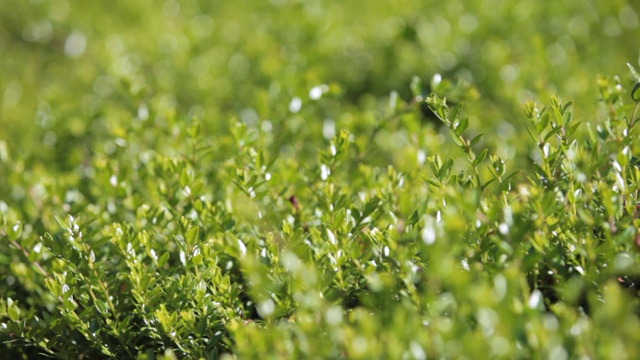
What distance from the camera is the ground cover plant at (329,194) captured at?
3.35 feet

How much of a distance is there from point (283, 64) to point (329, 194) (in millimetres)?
1248

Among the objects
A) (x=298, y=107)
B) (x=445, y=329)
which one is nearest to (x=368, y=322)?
(x=445, y=329)

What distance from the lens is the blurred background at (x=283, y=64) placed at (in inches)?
83.3

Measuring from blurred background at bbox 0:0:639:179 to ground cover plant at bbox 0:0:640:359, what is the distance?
0.01 m

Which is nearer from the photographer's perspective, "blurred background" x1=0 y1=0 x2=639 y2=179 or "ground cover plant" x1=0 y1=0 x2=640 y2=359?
"ground cover plant" x1=0 y1=0 x2=640 y2=359

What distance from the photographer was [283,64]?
8.15ft

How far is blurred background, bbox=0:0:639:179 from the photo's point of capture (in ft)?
6.94

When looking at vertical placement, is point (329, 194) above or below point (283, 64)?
above

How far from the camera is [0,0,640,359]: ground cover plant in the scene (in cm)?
102

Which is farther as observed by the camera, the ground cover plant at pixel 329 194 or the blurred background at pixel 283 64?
the blurred background at pixel 283 64

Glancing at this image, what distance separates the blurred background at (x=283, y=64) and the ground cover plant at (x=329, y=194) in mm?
13

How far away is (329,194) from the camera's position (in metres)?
1.34

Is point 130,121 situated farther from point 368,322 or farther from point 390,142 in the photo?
point 368,322

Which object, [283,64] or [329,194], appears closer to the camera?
[329,194]
